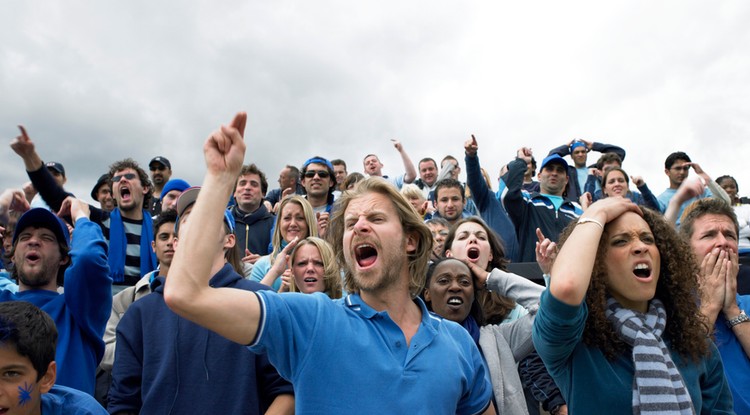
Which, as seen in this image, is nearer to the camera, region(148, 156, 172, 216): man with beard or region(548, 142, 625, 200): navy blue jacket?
region(148, 156, 172, 216): man with beard

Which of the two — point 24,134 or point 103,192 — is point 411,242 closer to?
point 24,134

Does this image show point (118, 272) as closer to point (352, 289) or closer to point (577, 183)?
point (352, 289)

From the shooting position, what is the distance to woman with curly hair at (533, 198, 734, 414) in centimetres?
247

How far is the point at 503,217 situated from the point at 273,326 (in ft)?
17.5

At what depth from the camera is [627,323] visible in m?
2.66

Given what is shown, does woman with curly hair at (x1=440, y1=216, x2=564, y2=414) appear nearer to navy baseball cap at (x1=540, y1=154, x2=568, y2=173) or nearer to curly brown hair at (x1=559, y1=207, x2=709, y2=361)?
curly brown hair at (x1=559, y1=207, x2=709, y2=361)

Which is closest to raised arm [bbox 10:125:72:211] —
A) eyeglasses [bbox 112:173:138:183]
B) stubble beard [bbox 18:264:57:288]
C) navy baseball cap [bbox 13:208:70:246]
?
eyeglasses [bbox 112:173:138:183]

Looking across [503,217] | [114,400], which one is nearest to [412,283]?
[114,400]

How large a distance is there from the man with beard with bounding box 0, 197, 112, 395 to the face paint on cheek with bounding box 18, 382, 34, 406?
2.96 feet

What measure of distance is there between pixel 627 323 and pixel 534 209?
14.9 feet

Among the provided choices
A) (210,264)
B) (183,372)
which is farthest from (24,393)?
(210,264)

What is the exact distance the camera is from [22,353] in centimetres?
264

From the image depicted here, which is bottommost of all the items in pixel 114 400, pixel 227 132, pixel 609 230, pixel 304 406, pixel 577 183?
pixel 114 400

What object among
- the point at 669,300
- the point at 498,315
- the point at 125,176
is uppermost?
the point at 125,176
